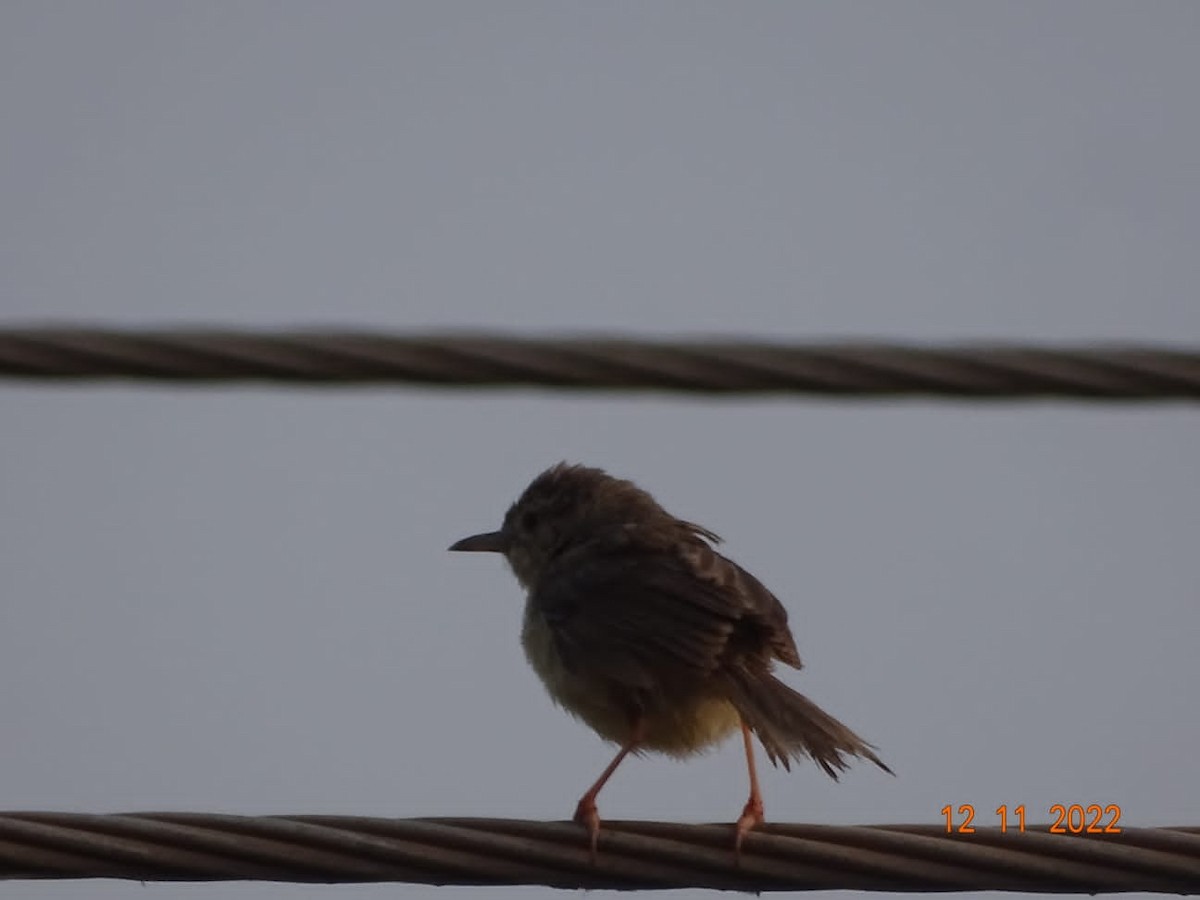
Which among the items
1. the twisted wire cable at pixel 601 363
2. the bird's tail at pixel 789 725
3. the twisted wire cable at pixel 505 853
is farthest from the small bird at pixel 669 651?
the twisted wire cable at pixel 601 363

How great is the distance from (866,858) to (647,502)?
3611 millimetres

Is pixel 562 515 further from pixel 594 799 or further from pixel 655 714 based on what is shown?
pixel 594 799

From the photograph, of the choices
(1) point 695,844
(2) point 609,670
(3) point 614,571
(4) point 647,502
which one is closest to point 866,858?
(1) point 695,844

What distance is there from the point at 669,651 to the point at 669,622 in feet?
0.33

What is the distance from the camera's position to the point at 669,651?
234 inches

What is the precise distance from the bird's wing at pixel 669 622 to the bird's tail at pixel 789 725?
14 cm

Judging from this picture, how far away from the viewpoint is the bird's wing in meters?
5.90

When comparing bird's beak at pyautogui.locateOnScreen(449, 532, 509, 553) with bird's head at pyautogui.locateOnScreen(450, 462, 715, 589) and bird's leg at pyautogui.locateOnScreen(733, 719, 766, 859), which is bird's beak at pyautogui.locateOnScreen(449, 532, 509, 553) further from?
bird's leg at pyautogui.locateOnScreen(733, 719, 766, 859)

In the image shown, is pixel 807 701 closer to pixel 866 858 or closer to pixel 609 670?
pixel 609 670

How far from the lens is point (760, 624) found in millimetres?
5984

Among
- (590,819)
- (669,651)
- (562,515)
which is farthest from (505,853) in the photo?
(562,515)

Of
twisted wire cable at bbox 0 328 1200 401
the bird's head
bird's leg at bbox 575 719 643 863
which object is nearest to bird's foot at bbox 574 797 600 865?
bird's leg at bbox 575 719 643 863

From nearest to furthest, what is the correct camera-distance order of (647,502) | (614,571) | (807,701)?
(807,701) < (614,571) < (647,502)

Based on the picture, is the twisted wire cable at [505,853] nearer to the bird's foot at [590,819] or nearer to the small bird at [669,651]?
the bird's foot at [590,819]
